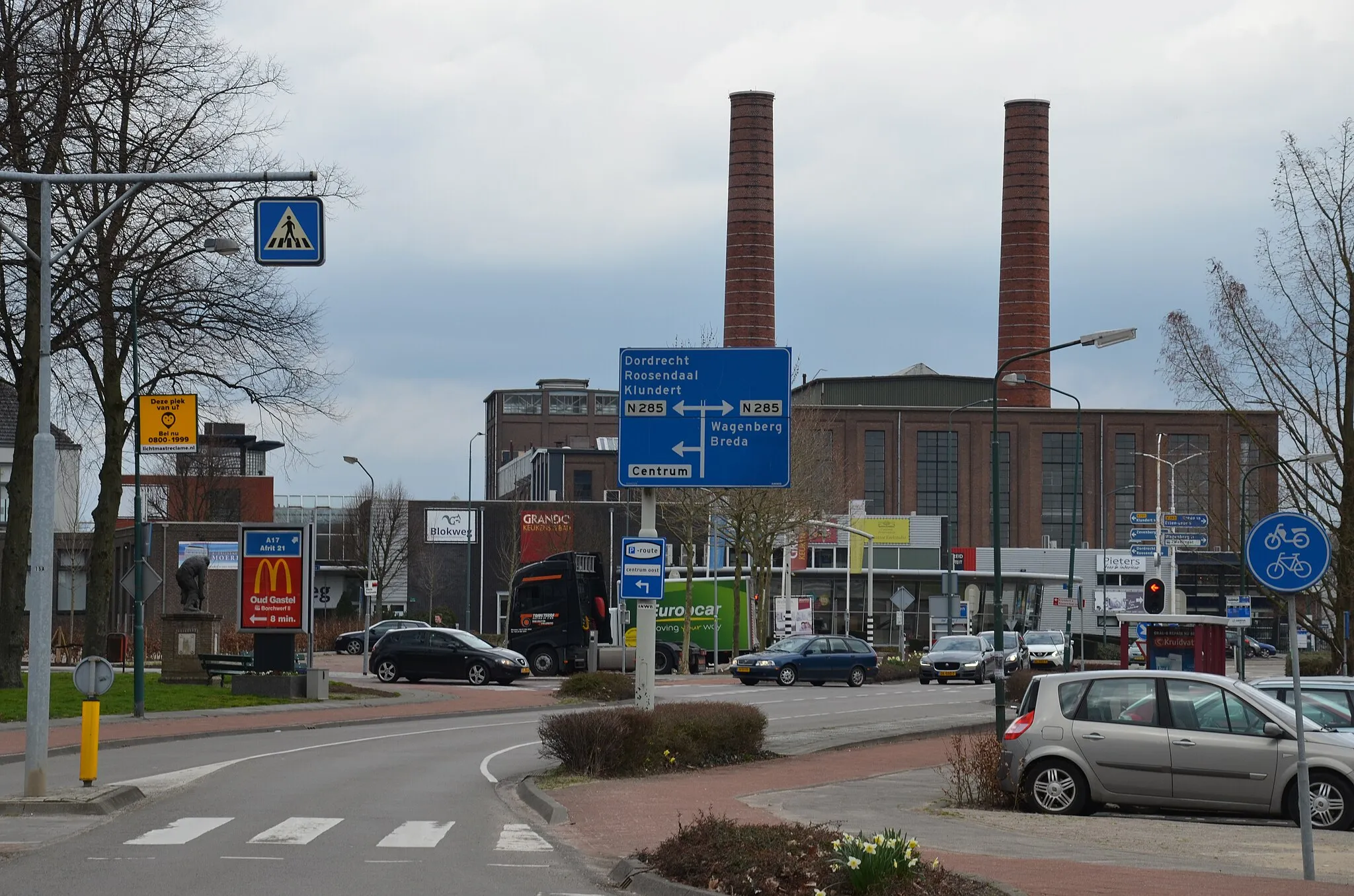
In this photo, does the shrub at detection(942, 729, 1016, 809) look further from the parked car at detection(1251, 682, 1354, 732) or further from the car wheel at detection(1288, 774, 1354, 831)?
the parked car at detection(1251, 682, 1354, 732)

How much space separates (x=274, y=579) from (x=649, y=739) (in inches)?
714

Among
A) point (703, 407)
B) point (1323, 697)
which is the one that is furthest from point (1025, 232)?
point (1323, 697)

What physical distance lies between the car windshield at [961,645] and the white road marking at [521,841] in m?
35.6

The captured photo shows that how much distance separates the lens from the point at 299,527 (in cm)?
3572

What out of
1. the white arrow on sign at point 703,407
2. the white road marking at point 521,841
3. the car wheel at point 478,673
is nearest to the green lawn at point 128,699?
the car wheel at point 478,673

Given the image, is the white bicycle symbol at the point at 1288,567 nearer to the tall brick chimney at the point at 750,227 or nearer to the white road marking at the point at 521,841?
the white road marking at the point at 521,841

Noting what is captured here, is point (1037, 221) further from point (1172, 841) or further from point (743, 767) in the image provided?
point (1172, 841)

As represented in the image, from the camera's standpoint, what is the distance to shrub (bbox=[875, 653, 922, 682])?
50219 millimetres

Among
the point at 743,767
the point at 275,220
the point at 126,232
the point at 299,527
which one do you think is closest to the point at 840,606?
the point at 299,527

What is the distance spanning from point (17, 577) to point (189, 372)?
5.61 meters

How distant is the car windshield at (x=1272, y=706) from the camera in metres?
15.1

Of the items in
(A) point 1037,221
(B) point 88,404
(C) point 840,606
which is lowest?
(C) point 840,606

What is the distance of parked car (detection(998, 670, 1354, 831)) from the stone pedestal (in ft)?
82.2

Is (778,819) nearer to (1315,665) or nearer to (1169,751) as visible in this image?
(1169,751)
